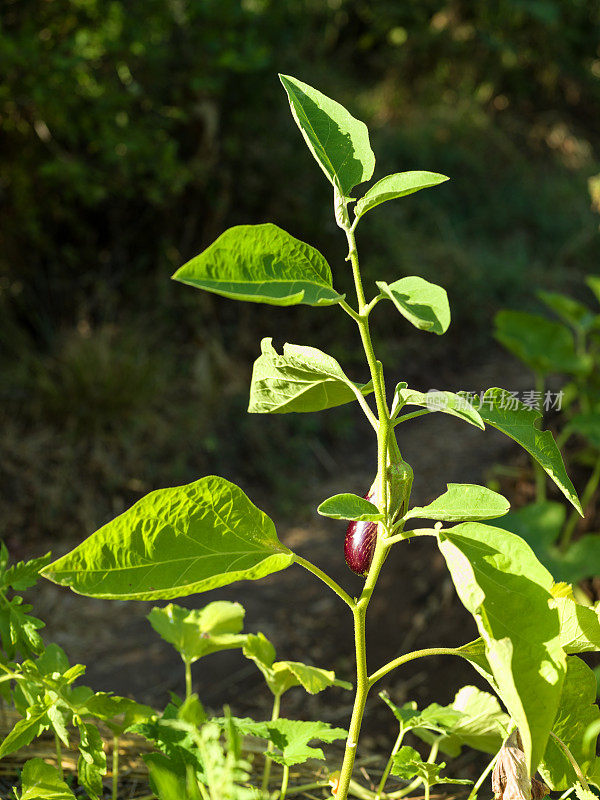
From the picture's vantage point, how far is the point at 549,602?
48 centimetres

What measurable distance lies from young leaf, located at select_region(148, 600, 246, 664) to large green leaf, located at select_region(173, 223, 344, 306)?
0.32 m

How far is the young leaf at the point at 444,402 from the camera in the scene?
→ 45 cm

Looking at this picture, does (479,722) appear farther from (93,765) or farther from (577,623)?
(93,765)

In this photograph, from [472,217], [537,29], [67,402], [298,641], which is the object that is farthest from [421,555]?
[537,29]

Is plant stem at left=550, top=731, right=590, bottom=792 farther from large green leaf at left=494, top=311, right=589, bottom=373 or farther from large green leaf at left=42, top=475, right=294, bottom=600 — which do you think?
large green leaf at left=494, top=311, right=589, bottom=373

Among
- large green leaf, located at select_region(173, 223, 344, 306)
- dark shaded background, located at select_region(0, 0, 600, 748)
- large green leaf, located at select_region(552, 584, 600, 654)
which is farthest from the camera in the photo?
dark shaded background, located at select_region(0, 0, 600, 748)

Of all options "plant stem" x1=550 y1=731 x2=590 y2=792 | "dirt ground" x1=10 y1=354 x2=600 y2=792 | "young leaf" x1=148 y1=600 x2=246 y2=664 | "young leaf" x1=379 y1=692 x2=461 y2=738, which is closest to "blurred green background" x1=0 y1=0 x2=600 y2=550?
"dirt ground" x1=10 y1=354 x2=600 y2=792

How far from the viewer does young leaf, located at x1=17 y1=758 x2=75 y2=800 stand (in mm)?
568

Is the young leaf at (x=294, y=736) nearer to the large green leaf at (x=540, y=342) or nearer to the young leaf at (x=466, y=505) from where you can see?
the young leaf at (x=466, y=505)

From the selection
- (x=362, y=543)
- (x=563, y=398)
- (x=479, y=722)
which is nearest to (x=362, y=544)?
(x=362, y=543)

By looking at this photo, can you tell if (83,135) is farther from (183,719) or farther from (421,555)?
(183,719)

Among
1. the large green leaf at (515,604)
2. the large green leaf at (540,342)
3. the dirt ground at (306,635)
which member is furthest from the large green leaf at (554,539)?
the large green leaf at (515,604)

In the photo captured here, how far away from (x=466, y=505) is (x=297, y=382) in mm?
147

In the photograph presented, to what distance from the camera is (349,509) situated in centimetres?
51
